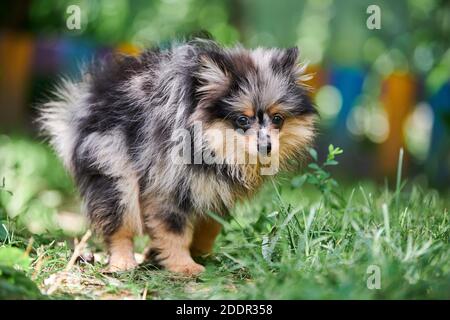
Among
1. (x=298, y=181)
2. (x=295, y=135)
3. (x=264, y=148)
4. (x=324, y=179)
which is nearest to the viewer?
(x=264, y=148)

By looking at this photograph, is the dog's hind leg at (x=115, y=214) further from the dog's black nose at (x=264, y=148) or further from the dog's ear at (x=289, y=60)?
the dog's ear at (x=289, y=60)

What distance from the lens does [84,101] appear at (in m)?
5.03

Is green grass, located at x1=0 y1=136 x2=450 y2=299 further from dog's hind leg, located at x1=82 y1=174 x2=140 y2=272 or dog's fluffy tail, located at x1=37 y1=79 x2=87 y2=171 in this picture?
dog's fluffy tail, located at x1=37 y1=79 x2=87 y2=171

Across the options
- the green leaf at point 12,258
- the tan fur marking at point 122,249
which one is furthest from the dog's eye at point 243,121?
the green leaf at point 12,258

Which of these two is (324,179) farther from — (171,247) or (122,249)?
(122,249)

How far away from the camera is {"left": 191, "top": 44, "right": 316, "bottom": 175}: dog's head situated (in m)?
4.32

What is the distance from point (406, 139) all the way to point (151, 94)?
8498mm

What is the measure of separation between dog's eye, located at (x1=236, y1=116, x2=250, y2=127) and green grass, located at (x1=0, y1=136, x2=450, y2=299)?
601 mm

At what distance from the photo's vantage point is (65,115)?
206 inches

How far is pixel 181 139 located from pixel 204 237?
1.02 metres

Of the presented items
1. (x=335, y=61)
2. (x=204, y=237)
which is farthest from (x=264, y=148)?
(x=335, y=61)

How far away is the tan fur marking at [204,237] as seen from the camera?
502 centimetres
